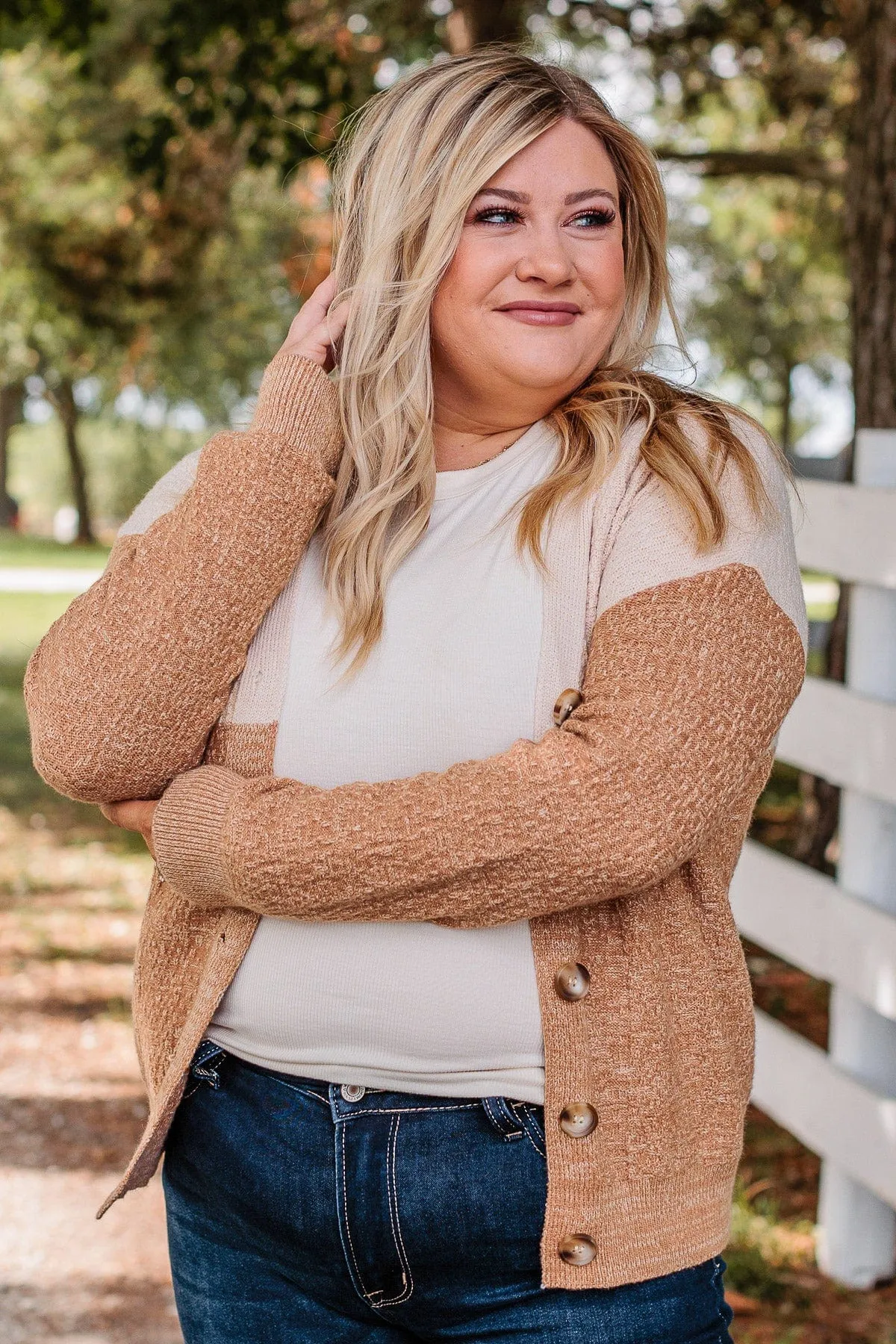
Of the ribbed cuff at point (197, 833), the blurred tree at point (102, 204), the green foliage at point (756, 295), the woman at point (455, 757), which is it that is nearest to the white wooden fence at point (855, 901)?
the woman at point (455, 757)

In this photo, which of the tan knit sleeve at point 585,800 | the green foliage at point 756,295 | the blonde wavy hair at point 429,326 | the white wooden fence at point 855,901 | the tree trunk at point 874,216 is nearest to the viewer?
the tan knit sleeve at point 585,800

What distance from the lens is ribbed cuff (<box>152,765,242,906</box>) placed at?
1.74 metres

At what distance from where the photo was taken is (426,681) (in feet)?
5.87

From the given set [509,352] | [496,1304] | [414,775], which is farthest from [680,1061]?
[509,352]

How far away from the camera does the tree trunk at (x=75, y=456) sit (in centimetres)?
3005

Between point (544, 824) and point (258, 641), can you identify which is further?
point (258, 641)

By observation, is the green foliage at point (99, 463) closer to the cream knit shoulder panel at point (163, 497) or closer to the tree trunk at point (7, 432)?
the tree trunk at point (7, 432)

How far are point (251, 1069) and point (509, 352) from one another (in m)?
0.93

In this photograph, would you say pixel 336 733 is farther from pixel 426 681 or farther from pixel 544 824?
pixel 544 824

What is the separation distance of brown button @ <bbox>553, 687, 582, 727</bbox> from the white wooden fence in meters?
1.59

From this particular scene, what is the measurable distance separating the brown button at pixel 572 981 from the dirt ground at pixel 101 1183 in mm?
1945

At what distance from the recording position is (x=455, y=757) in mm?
1771

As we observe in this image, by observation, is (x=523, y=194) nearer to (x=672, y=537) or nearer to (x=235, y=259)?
(x=672, y=537)

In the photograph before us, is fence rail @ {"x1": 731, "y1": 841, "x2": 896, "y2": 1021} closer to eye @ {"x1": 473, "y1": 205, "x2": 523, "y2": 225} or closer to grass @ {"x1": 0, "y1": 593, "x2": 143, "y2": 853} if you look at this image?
eye @ {"x1": 473, "y1": 205, "x2": 523, "y2": 225}
